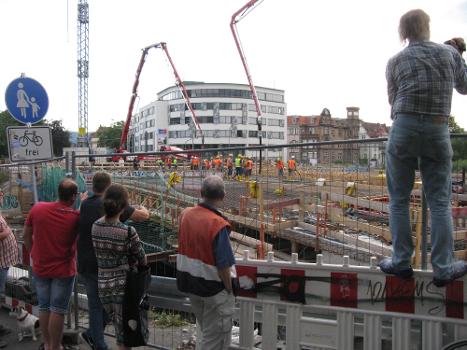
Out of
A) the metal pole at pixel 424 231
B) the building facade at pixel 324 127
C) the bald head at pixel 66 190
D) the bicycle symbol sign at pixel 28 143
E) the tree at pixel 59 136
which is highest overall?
the building facade at pixel 324 127

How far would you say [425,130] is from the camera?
10.2 ft

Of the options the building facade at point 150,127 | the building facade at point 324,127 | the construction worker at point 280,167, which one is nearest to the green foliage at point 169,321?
the construction worker at point 280,167

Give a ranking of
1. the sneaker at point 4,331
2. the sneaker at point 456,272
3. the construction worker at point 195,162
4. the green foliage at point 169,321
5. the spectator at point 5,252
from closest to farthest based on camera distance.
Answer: the sneaker at point 456,272 < the construction worker at point 195,162 < the spectator at point 5,252 < the sneaker at point 4,331 < the green foliage at point 169,321

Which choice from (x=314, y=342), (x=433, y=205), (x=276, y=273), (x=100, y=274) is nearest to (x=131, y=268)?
(x=100, y=274)

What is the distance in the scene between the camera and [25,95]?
6.90 m

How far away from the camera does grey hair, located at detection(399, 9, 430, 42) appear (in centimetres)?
313

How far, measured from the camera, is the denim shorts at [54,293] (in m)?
4.66

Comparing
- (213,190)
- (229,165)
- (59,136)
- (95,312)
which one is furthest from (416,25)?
(59,136)

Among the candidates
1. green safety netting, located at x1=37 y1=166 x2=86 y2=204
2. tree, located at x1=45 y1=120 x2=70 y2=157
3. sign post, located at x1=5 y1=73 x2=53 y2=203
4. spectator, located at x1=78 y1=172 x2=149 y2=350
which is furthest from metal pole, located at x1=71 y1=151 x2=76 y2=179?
tree, located at x1=45 y1=120 x2=70 y2=157

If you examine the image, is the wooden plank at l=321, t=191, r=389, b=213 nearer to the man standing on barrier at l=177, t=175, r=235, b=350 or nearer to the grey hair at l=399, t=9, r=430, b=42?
the man standing on barrier at l=177, t=175, r=235, b=350

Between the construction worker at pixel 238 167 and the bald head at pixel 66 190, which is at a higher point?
the construction worker at pixel 238 167

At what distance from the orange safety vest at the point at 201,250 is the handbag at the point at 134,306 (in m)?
0.55

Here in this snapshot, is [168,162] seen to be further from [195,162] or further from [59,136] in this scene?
[59,136]

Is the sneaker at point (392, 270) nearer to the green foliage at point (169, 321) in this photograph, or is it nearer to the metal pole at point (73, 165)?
the green foliage at point (169, 321)
